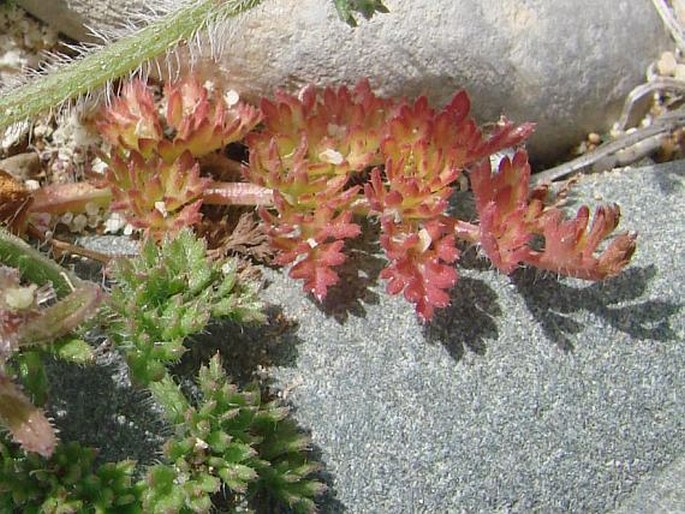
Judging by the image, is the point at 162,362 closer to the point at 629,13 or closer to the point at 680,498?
the point at 680,498

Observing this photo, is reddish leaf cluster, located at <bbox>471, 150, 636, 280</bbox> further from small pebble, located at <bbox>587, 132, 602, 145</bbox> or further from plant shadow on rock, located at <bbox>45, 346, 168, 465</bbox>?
plant shadow on rock, located at <bbox>45, 346, 168, 465</bbox>

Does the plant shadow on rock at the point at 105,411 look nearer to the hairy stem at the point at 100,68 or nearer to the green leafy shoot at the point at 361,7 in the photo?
the hairy stem at the point at 100,68

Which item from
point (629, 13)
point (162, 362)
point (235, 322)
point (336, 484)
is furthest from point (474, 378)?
point (629, 13)

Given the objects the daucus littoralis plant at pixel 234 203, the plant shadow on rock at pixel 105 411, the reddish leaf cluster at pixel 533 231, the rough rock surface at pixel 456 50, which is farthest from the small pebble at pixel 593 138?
the plant shadow on rock at pixel 105 411

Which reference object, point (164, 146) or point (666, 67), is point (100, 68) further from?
point (666, 67)

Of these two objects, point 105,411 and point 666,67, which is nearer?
point 105,411

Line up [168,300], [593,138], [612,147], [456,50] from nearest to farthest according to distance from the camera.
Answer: [168,300] → [456,50] → [612,147] → [593,138]

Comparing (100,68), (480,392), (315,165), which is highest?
(100,68)

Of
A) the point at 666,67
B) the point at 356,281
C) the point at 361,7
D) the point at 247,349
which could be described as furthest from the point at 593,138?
the point at 247,349
